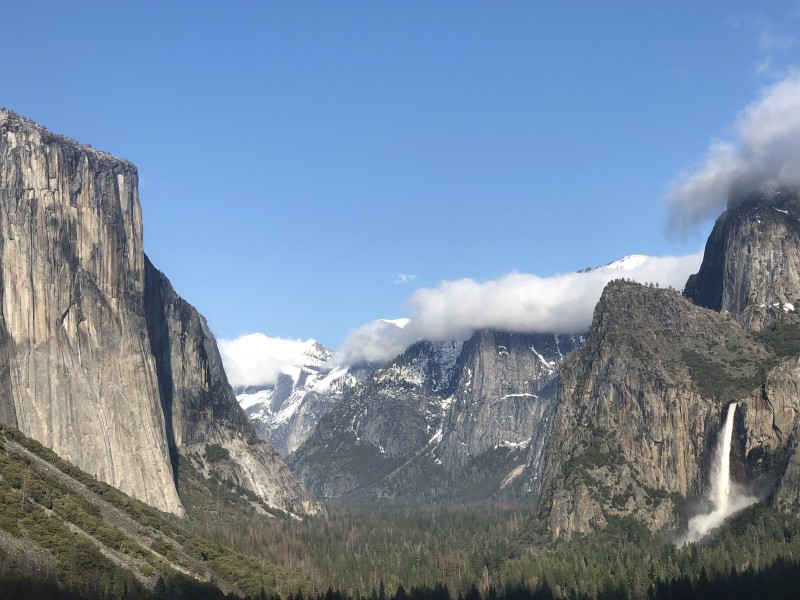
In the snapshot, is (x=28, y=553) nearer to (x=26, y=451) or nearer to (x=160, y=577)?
(x=160, y=577)

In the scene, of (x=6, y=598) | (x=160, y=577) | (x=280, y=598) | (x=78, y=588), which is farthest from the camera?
(x=280, y=598)

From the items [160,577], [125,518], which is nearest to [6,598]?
[160,577]

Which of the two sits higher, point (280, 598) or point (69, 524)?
point (69, 524)

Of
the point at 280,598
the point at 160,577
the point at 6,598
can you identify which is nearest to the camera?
the point at 6,598

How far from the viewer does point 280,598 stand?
618 ft

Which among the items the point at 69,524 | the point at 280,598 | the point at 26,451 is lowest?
the point at 280,598

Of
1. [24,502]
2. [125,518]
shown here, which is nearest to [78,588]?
[24,502]

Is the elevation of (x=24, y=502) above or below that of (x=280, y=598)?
above

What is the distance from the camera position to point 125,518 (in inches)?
7618

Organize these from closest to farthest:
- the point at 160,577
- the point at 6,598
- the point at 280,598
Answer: the point at 6,598
the point at 160,577
the point at 280,598

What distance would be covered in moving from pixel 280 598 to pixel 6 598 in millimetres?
65144

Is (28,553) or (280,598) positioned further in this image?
(280,598)

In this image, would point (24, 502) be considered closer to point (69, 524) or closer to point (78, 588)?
point (69, 524)

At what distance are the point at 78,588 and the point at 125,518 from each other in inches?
1927
